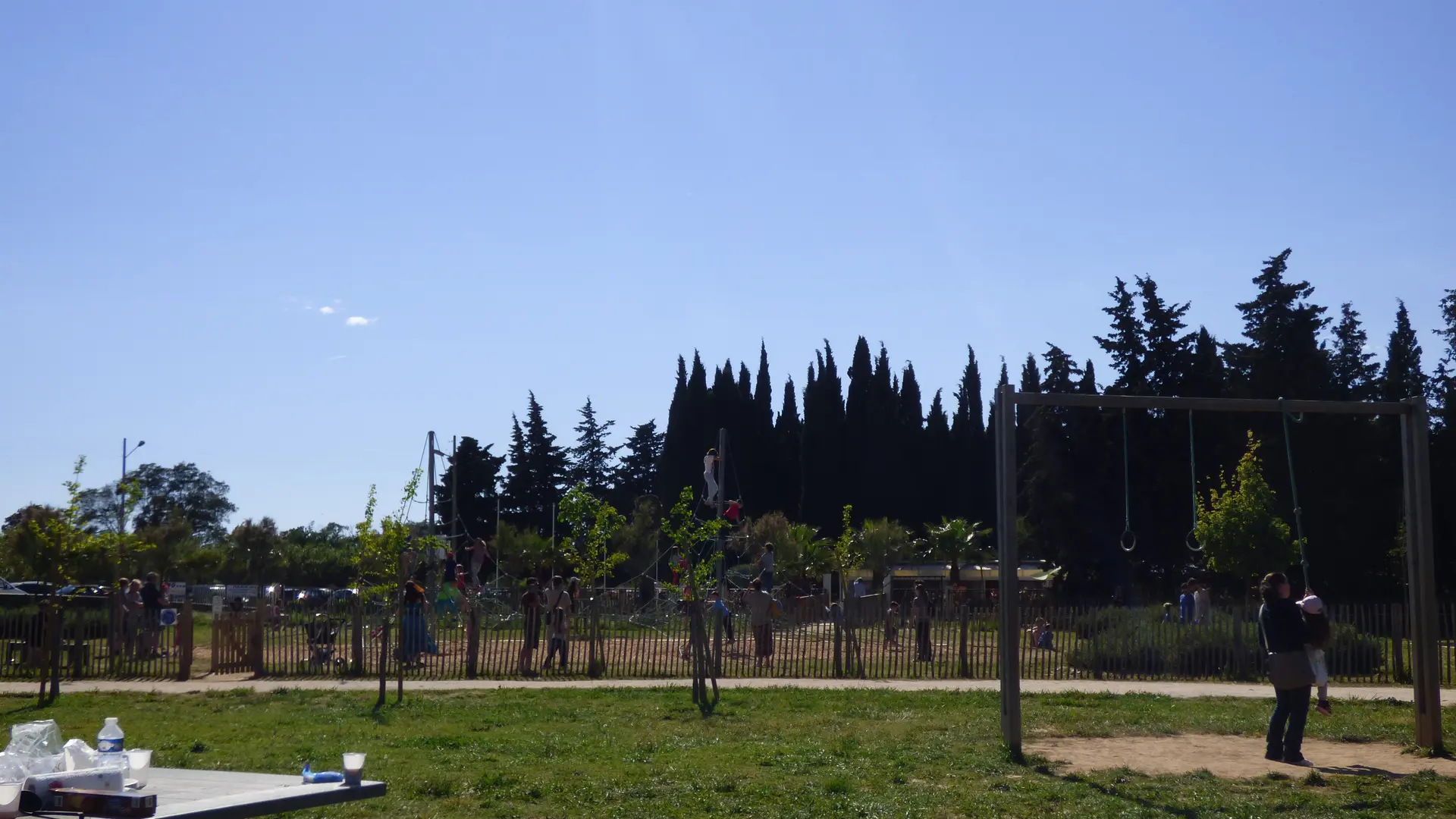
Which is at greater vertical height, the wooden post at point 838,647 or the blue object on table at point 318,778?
the blue object on table at point 318,778

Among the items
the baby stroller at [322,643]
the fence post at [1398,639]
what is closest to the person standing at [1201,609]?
the fence post at [1398,639]

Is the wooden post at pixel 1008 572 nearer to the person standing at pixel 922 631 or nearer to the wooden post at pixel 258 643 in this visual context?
the person standing at pixel 922 631

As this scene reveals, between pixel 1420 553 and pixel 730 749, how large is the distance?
685 centimetres

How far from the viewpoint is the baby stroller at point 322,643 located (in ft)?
68.5

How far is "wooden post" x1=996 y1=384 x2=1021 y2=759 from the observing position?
11062mm

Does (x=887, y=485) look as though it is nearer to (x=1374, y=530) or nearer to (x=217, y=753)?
(x=1374, y=530)

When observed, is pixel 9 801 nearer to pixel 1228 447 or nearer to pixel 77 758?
pixel 77 758

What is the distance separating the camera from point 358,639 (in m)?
20.5

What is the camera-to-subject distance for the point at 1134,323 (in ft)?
158

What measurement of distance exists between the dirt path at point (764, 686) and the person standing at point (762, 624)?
1.62 m

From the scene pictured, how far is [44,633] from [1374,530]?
41.6 metres

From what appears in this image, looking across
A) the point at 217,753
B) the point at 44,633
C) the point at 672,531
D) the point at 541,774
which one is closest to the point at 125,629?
the point at 44,633

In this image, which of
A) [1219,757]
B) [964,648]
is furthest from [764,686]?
[1219,757]

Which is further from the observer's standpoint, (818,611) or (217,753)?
(818,611)
